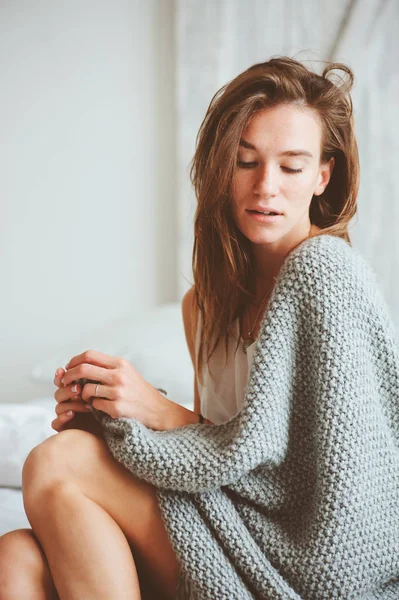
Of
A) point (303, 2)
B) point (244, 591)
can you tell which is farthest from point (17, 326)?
point (244, 591)

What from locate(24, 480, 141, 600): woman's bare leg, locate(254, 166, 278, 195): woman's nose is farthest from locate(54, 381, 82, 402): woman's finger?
locate(254, 166, 278, 195): woman's nose

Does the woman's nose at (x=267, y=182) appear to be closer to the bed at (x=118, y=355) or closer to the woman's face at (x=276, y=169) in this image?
the woman's face at (x=276, y=169)

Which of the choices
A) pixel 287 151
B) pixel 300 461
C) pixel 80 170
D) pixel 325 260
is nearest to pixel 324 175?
pixel 287 151

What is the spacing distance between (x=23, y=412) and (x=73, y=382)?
426 mm

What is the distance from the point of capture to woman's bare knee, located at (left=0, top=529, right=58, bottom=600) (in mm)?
807

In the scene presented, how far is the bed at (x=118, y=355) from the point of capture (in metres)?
1.24

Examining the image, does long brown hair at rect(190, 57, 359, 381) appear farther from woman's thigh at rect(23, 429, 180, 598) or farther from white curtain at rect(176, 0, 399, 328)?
Result: white curtain at rect(176, 0, 399, 328)

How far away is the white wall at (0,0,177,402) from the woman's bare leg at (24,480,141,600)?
1.25 metres

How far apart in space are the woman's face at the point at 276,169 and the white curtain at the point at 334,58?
76cm

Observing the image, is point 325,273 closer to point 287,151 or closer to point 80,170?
point 287,151

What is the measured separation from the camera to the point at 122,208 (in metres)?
2.02

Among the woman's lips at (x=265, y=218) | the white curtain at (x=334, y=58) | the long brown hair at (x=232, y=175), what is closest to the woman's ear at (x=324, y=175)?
the long brown hair at (x=232, y=175)

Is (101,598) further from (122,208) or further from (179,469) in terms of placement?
(122,208)

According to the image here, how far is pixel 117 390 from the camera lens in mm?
917
